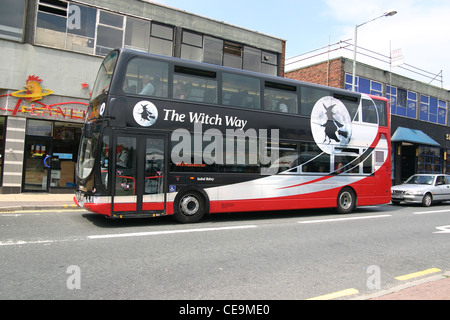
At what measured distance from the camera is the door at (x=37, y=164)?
1385cm

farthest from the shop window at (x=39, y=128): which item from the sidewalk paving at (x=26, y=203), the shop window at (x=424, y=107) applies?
the shop window at (x=424, y=107)

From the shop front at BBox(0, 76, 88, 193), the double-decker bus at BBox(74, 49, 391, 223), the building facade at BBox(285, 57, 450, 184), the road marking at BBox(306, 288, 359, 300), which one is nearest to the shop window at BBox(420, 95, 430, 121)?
the building facade at BBox(285, 57, 450, 184)

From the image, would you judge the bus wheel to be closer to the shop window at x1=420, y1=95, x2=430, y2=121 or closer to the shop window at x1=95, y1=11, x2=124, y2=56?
the shop window at x1=95, y1=11, x2=124, y2=56

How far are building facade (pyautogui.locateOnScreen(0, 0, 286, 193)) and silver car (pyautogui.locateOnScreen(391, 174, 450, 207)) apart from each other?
1308cm

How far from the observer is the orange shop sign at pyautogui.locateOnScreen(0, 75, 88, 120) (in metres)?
13.5

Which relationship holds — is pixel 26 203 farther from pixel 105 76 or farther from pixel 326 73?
pixel 326 73

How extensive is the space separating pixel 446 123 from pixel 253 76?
89.9 ft

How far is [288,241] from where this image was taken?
23.4ft

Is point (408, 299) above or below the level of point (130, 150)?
below

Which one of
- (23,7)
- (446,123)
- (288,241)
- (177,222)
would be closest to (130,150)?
(177,222)

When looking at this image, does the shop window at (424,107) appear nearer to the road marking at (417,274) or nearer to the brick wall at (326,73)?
the brick wall at (326,73)

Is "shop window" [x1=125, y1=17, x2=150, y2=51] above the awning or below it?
above

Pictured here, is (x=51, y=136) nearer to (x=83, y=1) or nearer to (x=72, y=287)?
(x=83, y=1)

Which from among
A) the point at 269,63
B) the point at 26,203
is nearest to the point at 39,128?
the point at 26,203
